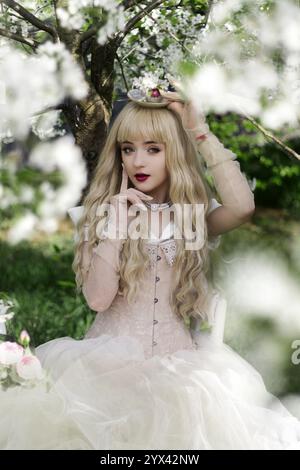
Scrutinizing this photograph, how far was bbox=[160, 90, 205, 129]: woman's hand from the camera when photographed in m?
2.17

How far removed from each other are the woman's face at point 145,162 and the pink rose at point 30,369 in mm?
570

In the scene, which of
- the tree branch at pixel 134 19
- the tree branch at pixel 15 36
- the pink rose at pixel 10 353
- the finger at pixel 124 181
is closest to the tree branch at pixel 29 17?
the tree branch at pixel 15 36

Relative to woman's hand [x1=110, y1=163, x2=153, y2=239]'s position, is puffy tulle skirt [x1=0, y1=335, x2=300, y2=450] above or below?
below

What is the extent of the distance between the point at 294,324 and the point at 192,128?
1.17 meters

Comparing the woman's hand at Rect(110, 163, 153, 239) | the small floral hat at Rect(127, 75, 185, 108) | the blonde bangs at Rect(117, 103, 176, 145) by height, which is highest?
the small floral hat at Rect(127, 75, 185, 108)

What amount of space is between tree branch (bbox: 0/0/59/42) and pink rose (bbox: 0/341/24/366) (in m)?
0.97

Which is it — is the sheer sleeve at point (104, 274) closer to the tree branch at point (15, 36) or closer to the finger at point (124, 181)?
the finger at point (124, 181)

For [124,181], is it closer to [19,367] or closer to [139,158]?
[139,158]

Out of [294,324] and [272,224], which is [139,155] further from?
[272,224]

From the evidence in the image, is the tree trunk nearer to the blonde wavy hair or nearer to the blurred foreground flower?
the blonde wavy hair

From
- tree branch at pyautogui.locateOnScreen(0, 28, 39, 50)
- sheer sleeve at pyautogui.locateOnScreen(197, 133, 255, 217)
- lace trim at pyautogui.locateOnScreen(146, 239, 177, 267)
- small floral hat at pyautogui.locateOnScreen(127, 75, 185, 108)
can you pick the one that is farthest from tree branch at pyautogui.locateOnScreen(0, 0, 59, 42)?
lace trim at pyautogui.locateOnScreen(146, 239, 177, 267)

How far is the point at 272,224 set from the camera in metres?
5.80

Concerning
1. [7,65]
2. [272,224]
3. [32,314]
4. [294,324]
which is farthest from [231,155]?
[272,224]

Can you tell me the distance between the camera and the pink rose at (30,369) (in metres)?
2.01
